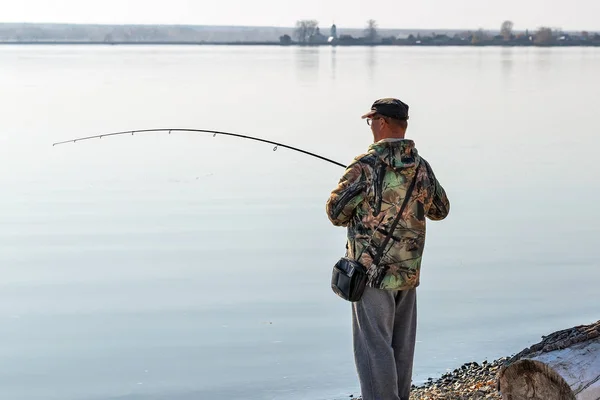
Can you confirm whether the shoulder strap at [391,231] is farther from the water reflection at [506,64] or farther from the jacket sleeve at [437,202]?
the water reflection at [506,64]

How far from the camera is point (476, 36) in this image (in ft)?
480

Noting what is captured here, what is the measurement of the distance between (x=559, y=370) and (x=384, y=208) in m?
0.95

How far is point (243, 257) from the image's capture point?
1007 centimetres

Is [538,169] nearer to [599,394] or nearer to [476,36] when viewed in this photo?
[599,394]

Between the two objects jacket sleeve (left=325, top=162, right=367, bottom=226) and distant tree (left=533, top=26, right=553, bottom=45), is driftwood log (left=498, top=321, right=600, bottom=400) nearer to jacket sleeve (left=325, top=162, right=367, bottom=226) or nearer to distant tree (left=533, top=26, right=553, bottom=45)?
jacket sleeve (left=325, top=162, right=367, bottom=226)

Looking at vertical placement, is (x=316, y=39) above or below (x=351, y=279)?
below

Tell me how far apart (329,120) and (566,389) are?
19549 millimetres

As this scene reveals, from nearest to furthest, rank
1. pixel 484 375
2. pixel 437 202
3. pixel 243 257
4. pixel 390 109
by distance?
1. pixel 390 109
2. pixel 437 202
3. pixel 484 375
4. pixel 243 257

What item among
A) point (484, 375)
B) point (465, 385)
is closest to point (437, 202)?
point (465, 385)

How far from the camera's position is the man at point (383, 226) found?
170 inches

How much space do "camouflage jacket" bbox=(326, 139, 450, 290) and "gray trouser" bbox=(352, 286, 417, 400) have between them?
0.09 m

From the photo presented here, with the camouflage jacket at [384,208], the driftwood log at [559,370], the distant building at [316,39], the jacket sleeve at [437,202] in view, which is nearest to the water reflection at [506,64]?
the jacket sleeve at [437,202]

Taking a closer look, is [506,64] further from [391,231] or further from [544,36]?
[544,36]

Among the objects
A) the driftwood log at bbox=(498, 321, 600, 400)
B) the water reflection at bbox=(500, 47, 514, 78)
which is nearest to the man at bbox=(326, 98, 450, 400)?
the driftwood log at bbox=(498, 321, 600, 400)
